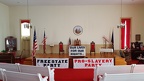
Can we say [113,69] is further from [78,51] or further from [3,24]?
[3,24]

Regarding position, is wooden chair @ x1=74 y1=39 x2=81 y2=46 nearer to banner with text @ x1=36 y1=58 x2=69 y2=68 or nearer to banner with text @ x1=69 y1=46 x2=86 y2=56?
banner with text @ x1=69 y1=46 x2=86 y2=56

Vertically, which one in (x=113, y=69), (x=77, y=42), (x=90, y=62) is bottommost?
(x=90, y=62)

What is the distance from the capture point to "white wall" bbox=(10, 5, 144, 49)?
10141 mm

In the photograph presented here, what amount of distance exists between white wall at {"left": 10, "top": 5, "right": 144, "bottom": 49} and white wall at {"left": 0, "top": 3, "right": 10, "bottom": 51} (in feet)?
1.51

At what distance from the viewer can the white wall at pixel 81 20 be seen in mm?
10141

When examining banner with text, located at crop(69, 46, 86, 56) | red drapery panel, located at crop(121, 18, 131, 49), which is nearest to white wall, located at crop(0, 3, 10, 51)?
banner with text, located at crop(69, 46, 86, 56)

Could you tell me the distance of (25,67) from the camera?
3.68m

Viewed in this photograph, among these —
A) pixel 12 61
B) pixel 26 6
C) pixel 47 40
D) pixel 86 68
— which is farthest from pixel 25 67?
pixel 26 6

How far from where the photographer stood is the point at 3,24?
9477 mm

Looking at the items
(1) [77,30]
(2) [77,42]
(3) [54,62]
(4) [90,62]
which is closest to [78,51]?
(4) [90,62]

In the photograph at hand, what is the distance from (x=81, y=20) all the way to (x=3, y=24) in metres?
4.91

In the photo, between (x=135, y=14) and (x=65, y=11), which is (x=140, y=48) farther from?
(x=65, y=11)

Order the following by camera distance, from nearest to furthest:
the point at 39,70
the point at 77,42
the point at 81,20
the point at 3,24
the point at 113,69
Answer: the point at 39,70, the point at 113,69, the point at 3,24, the point at 77,42, the point at 81,20

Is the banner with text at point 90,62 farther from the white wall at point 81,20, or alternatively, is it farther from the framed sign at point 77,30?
the framed sign at point 77,30
